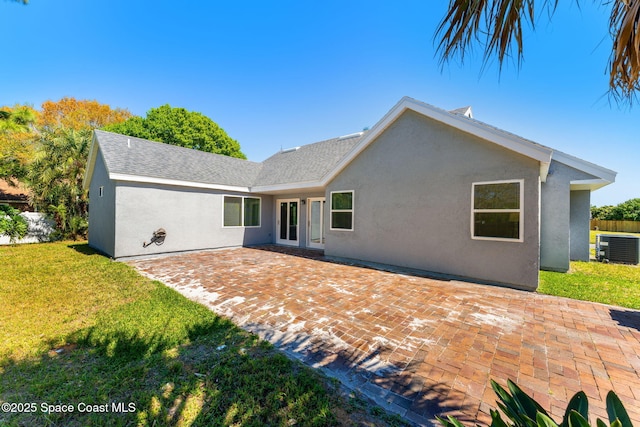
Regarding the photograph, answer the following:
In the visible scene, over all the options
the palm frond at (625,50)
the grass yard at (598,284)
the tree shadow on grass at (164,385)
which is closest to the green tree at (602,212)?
the grass yard at (598,284)

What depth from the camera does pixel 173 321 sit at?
4.46 meters

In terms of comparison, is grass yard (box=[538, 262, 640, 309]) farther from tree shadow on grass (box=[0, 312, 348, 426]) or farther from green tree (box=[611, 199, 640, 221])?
green tree (box=[611, 199, 640, 221])

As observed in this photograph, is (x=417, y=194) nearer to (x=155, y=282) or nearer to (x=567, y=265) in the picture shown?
(x=567, y=265)

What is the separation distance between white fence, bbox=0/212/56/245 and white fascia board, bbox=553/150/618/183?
81.2 feet

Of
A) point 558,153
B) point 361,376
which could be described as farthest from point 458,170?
point 361,376

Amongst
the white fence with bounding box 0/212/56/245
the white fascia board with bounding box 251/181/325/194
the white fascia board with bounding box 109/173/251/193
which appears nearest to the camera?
the white fascia board with bounding box 109/173/251/193

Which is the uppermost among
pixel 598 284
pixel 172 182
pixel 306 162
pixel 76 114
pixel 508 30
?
pixel 76 114

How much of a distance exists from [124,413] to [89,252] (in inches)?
466

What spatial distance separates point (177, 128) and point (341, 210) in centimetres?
2677

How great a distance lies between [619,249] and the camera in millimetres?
9992

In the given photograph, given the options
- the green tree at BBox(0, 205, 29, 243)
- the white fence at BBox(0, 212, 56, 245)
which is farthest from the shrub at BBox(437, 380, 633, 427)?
the white fence at BBox(0, 212, 56, 245)

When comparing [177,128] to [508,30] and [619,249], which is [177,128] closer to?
[508,30]

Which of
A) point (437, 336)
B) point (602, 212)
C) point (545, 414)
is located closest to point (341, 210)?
point (437, 336)

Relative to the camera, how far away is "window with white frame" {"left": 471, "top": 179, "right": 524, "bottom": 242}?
6.42 meters
